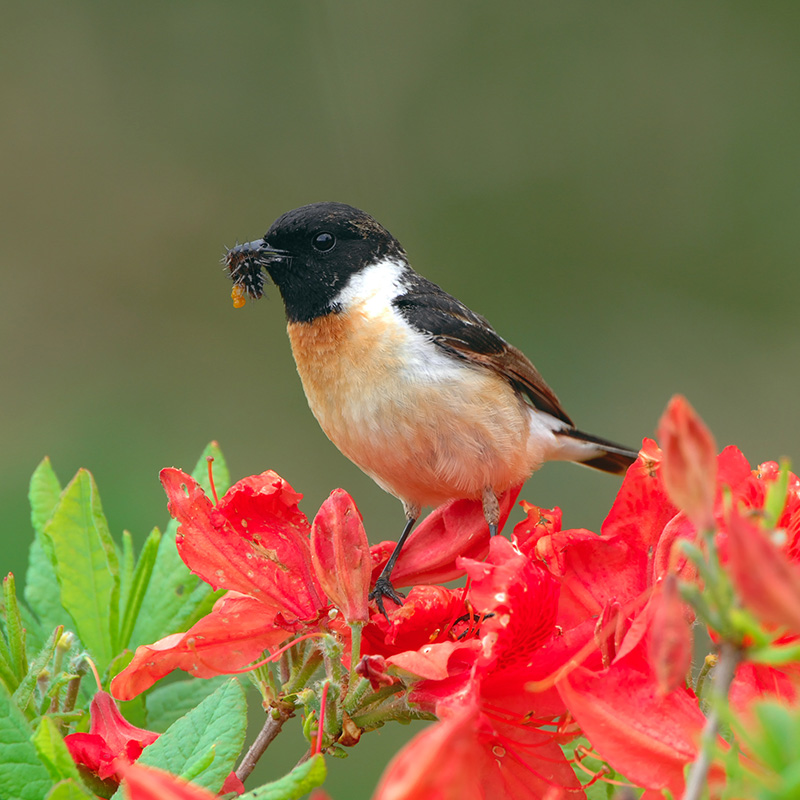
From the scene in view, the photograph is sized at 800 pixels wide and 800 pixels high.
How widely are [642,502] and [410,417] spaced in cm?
130

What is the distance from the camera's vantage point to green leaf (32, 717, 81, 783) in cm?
89

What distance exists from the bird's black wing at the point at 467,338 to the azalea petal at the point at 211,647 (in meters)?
1.57

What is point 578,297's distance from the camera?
6246 millimetres

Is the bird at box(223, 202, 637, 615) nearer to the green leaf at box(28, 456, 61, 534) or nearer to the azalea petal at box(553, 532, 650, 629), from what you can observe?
the green leaf at box(28, 456, 61, 534)

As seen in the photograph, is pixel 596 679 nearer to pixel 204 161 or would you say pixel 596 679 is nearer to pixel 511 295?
pixel 511 295

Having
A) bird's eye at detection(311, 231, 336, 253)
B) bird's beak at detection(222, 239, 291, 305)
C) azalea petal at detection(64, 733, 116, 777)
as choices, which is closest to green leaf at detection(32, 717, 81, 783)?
azalea petal at detection(64, 733, 116, 777)

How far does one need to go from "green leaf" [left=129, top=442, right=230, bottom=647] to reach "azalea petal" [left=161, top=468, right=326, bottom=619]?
0.16 metres

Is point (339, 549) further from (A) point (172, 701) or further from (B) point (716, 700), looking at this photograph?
(B) point (716, 700)

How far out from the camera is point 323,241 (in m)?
2.84

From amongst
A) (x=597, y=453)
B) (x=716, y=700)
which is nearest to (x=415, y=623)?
(x=716, y=700)

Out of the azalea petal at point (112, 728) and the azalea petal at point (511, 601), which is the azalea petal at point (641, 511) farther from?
the azalea petal at point (112, 728)

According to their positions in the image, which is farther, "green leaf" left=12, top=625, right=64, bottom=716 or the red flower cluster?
"green leaf" left=12, top=625, right=64, bottom=716

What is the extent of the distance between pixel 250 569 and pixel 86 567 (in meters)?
0.30

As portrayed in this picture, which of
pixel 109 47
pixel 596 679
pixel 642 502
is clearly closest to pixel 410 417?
pixel 642 502
